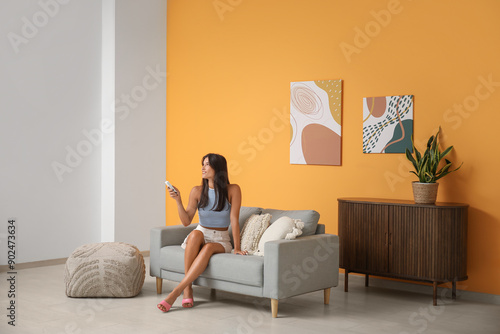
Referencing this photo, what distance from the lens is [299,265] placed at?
446 cm

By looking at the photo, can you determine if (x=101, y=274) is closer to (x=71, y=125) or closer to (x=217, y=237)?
(x=217, y=237)

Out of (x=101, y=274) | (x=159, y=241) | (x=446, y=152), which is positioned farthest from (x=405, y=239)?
(x=101, y=274)

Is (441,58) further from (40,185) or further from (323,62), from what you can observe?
(40,185)

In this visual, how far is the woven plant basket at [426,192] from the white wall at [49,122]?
146 inches

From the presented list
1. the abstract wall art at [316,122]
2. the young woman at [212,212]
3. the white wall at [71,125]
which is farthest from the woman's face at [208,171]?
the white wall at [71,125]

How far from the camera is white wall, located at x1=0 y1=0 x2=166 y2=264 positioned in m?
6.17

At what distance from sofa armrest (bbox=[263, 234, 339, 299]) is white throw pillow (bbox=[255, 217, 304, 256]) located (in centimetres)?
8

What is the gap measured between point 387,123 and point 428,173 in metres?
0.75

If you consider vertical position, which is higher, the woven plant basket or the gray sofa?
the woven plant basket

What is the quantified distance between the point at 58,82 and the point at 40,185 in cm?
112

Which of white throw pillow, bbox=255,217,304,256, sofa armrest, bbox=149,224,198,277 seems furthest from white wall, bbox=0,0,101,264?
white throw pillow, bbox=255,217,304,256

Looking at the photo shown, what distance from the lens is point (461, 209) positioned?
15.9 ft

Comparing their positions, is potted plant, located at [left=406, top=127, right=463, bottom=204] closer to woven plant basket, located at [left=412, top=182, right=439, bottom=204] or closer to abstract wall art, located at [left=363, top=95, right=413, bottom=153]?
woven plant basket, located at [left=412, top=182, right=439, bottom=204]

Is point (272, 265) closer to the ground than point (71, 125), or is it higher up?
closer to the ground
